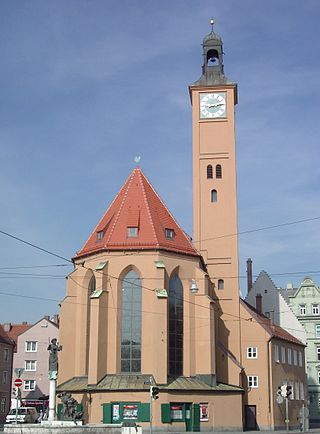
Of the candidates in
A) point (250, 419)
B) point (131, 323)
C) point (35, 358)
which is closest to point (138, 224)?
point (131, 323)

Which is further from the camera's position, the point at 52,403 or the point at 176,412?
the point at 176,412

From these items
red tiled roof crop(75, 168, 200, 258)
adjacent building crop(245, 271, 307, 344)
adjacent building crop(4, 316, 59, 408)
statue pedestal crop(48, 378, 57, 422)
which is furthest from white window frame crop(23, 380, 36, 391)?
statue pedestal crop(48, 378, 57, 422)

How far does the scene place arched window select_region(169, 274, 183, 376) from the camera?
44.3 m

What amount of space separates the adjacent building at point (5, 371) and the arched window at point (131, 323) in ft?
90.2

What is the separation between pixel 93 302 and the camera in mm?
43688

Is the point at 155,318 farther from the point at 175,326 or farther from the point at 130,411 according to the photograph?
the point at 130,411

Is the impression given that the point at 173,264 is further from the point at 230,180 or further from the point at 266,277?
the point at 266,277

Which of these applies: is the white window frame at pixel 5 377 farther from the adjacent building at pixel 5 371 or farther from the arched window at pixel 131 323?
the arched window at pixel 131 323

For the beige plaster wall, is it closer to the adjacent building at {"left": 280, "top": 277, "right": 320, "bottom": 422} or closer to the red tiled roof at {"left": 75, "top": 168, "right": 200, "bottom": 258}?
the red tiled roof at {"left": 75, "top": 168, "right": 200, "bottom": 258}

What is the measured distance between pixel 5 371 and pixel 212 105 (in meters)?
35.6

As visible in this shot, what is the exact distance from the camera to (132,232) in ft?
151

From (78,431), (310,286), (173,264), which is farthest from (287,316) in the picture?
(78,431)

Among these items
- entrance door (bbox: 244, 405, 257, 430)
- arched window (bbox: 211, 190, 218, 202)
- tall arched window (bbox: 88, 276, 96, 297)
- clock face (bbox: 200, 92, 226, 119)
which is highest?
clock face (bbox: 200, 92, 226, 119)

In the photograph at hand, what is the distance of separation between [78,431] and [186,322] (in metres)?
16.2
